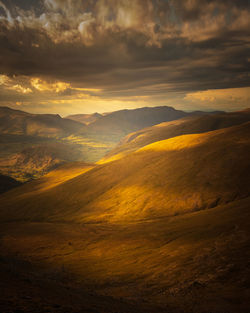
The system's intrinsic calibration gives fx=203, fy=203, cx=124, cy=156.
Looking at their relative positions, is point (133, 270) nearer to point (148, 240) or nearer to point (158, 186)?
point (148, 240)

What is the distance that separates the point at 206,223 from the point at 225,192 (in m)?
29.1

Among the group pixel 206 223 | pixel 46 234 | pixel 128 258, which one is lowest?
pixel 46 234

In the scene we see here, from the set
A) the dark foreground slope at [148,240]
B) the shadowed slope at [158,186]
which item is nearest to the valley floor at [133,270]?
the dark foreground slope at [148,240]

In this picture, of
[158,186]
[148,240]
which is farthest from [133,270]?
[158,186]

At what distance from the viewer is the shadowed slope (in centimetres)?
6481

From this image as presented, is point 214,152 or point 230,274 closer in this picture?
point 230,274

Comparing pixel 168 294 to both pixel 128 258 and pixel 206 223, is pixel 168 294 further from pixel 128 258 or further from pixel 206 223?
pixel 206 223

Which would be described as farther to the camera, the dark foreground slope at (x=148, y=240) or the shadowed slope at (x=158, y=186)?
the shadowed slope at (x=158, y=186)

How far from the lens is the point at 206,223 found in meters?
38.4

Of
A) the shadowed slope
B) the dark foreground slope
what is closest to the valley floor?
the dark foreground slope

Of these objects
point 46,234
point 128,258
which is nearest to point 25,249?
point 46,234

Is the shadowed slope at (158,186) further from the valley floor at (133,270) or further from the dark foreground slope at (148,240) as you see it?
the valley floor at (133,270)

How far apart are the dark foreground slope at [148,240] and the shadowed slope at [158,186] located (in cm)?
41

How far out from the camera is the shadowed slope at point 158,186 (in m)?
64.8
